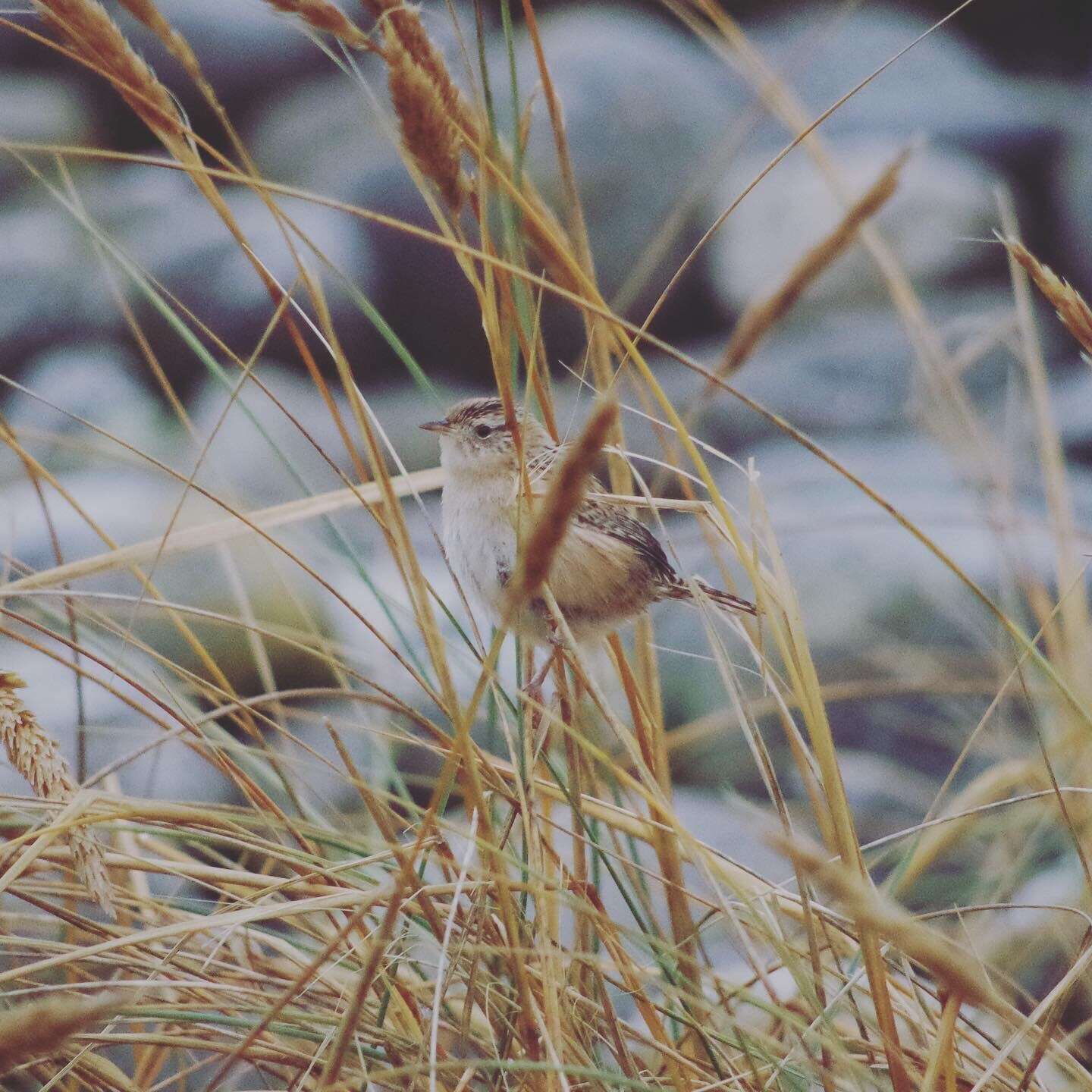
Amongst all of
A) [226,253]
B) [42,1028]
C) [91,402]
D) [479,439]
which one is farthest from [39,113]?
[42,1028]

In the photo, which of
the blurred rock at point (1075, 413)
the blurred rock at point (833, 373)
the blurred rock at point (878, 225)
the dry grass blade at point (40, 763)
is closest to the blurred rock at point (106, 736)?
the blurred rock at point (833, 373)

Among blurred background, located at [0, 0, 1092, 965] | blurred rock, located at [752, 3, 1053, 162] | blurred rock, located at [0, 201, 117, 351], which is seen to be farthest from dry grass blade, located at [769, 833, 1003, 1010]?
blurred rock, located at [752, 3, 1053, 162]

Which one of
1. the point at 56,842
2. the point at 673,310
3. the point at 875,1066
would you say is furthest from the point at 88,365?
the point at 875,1066

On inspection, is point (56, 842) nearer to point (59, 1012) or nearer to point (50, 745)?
point (50, 745)

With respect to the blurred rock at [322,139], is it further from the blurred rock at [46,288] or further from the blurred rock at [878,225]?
the blurred rock at [878,225]

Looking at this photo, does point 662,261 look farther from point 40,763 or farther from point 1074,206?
point 40,763

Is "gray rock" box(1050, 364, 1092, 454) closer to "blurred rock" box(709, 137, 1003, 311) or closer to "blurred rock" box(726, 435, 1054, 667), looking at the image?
"blurred rock" box(726, 435, 1054, 667)
